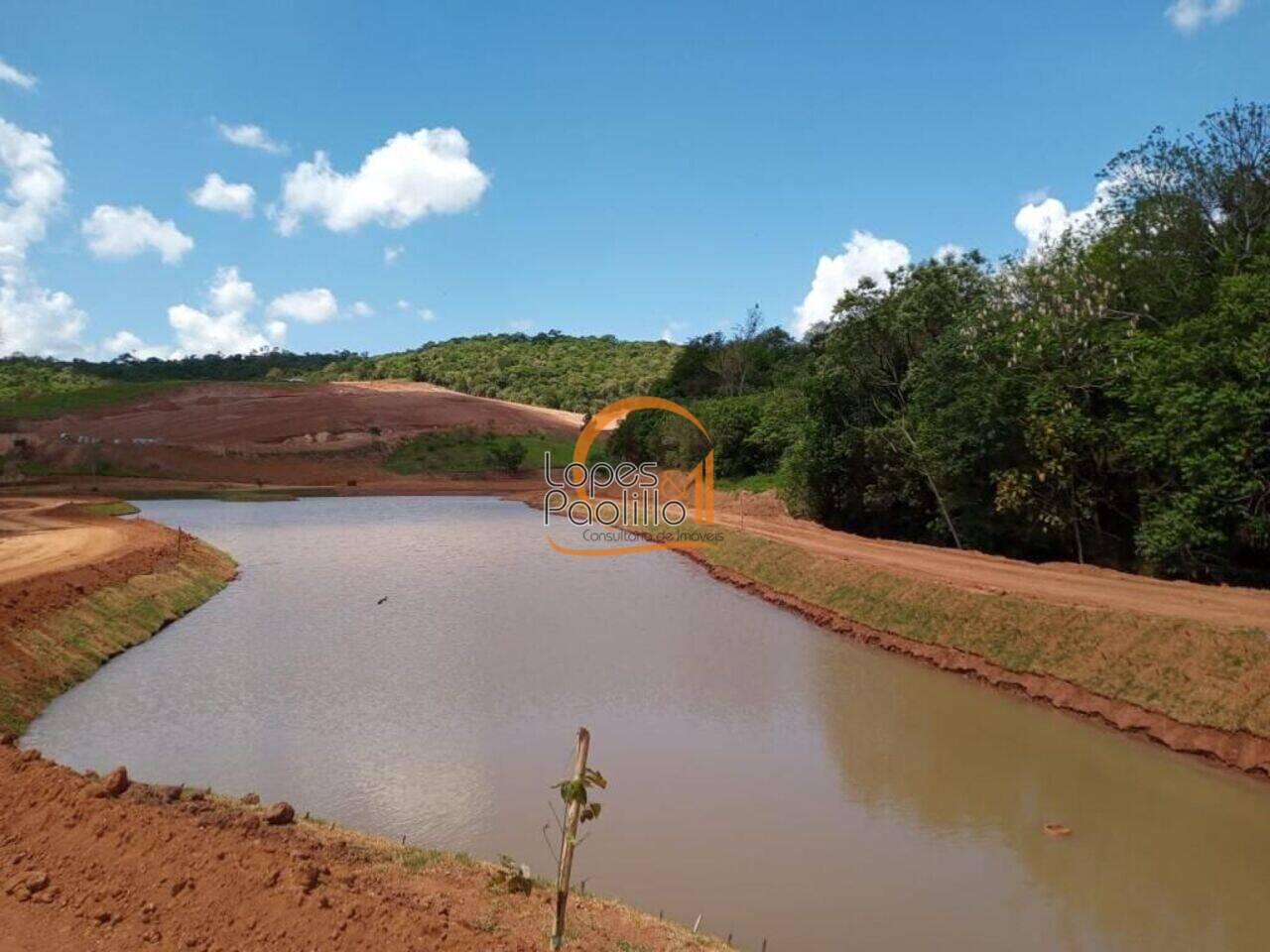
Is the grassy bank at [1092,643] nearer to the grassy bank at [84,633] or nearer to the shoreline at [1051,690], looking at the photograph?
the shoreline at [1051,690]

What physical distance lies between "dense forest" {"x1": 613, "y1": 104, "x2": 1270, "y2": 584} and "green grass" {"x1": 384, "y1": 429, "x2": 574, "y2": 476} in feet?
136

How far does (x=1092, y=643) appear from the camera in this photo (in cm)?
1616

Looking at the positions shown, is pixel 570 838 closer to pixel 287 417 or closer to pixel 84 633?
pixel 84 633

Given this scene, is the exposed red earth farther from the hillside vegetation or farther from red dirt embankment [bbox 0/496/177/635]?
the hillside vegetation

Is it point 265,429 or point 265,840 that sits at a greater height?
point 265,429

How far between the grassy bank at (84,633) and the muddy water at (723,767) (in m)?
0.42

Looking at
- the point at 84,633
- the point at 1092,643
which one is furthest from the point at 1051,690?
the point at 84,633

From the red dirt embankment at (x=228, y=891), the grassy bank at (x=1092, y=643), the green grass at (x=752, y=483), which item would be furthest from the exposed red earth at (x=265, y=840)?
the green grass at (x=752, y=483)

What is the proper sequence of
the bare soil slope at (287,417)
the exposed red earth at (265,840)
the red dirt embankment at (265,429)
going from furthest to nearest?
the bare soil slope at (287,417)
the red dirt embankment at (265,429)
the exposed red earth at (265,840)

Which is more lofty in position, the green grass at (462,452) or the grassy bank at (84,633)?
the green grass at (462,452)

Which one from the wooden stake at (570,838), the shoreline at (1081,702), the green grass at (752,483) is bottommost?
the shoreline at (1081,702)

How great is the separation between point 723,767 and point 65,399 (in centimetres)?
8978

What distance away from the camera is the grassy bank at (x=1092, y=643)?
13.5m

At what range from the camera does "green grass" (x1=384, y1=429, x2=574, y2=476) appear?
7206 centimetres
